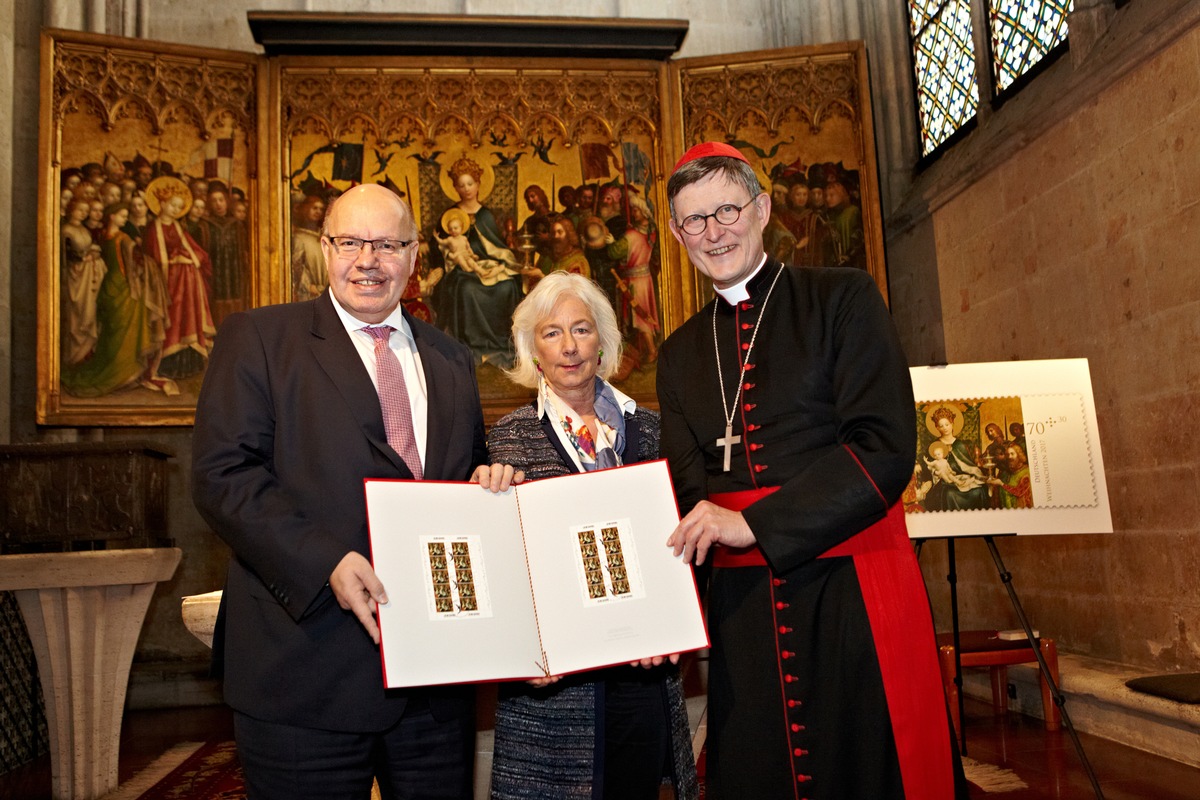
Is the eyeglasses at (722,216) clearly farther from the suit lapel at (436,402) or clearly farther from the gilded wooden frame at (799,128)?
the gilded wooden frame at (799,128)

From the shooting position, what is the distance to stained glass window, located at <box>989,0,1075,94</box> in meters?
6.41

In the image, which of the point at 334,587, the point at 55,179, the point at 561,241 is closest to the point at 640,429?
the point at 334,587

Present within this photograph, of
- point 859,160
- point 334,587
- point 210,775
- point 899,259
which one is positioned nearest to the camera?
point 334,587

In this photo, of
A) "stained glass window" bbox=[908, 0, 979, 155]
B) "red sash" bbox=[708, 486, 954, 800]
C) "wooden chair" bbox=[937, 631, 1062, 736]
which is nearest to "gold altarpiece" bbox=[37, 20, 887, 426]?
"stained glass window" bbox=[908, 0, 979, 155]

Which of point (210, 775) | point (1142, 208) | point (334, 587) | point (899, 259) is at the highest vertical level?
point (899, 259)

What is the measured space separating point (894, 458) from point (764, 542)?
322 millimetres

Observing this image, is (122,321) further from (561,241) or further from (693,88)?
(693,88)

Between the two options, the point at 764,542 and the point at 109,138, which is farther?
the point at 109,138

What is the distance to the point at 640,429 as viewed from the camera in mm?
2969

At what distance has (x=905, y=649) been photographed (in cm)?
201

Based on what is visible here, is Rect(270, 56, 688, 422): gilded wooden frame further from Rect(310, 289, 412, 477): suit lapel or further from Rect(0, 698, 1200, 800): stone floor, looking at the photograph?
Rect(310, 289, 412, 477): suit lapel

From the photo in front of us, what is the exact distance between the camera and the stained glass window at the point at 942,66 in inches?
302

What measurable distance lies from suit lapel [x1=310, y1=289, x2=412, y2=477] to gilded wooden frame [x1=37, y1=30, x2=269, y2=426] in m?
5.42

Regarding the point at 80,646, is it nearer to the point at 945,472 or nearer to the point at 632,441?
the point at 632,441
